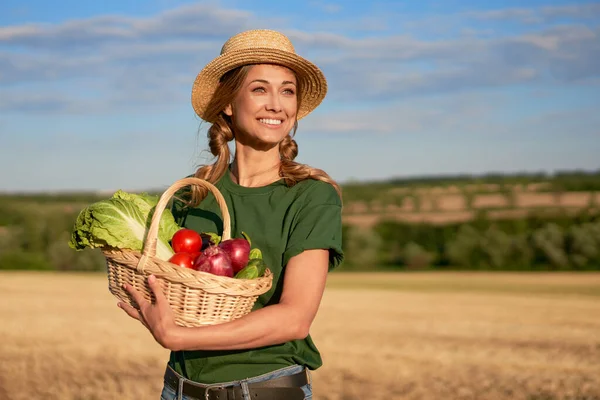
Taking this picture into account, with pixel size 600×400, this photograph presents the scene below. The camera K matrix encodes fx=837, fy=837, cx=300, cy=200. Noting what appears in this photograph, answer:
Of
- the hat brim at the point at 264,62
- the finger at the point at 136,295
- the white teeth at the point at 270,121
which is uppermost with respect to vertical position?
Answer: the hat brim at the point at 264,62

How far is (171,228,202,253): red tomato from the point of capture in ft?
11.8

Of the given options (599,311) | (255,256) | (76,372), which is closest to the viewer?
(255,256)

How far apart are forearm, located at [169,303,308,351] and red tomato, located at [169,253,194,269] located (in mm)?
281

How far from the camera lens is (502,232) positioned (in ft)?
136

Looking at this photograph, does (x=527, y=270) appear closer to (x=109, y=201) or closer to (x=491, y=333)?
(x=491, y=333)

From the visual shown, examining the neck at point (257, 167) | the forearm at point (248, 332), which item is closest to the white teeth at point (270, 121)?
the neck at point (257, 167)

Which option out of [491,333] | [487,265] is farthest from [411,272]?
[491,333]

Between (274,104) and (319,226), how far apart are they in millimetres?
649

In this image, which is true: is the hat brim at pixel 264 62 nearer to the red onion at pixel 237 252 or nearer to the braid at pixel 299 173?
the braid at pixel 299 173

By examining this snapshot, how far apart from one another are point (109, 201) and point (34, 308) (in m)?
21.1

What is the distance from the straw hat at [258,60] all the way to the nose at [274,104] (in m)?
0.20

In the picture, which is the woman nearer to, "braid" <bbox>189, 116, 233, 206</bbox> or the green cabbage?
"braid" <bbox>189, 116, 233, 206</bbox>

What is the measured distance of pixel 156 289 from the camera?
339cm

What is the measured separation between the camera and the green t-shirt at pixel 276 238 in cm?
365
